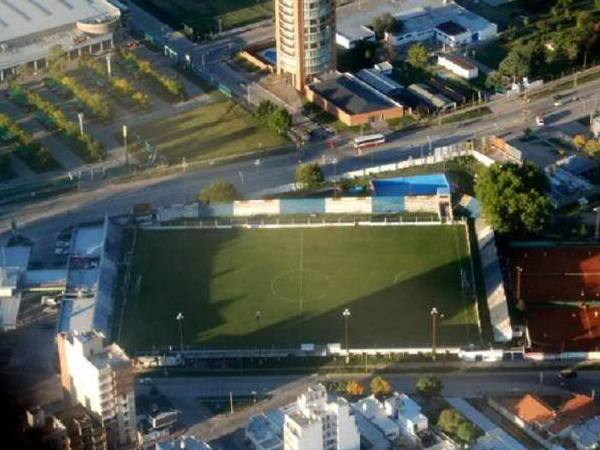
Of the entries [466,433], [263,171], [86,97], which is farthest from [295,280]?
[86,97]

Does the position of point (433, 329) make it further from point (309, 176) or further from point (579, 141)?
point (579, 141)

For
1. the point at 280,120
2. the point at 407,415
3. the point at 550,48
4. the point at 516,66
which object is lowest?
the point at 407,415

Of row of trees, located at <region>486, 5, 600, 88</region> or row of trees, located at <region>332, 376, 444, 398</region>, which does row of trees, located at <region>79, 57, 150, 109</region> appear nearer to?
row of trees, located at <region>486, 5, 600, 88</region>

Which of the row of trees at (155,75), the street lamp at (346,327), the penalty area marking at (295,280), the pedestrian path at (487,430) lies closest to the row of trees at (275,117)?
the row of trees at (155,75)

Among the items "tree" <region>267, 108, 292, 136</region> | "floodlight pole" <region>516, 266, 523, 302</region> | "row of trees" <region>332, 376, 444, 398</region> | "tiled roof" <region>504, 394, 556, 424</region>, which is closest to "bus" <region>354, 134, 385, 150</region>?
"tree" <region>267, 108, 292, 136</region>

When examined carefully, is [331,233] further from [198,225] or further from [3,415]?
[3,415]

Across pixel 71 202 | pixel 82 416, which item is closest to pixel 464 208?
pixel 71 202
